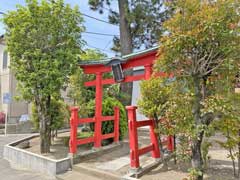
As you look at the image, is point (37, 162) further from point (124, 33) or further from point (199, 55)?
point (124, 33)

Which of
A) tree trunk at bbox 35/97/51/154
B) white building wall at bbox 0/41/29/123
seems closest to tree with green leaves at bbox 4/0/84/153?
tree trunk at bbox 35/97/51/154

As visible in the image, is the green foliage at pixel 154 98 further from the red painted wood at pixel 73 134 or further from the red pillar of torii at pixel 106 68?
the red painted wood at pixel 73 134

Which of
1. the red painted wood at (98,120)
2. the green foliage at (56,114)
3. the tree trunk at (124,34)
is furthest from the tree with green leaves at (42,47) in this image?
the tree trunk at (124,34)

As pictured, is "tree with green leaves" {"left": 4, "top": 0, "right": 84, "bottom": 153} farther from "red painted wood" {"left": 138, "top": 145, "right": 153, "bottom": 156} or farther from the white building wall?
the white building wall

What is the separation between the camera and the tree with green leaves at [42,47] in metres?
6.55

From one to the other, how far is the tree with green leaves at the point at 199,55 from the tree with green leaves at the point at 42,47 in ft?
11.4

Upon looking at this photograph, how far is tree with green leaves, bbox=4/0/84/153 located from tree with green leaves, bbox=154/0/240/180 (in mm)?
3474

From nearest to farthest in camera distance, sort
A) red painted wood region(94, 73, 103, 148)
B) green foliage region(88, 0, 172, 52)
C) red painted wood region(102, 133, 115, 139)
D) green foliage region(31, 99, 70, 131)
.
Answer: red painted wood region(94, 73, 103, 148), red painted wood region(102, 133, 115, 139), green foliage region(31, 99, 70, 131), green foliage region(88, 0, 172, 52)

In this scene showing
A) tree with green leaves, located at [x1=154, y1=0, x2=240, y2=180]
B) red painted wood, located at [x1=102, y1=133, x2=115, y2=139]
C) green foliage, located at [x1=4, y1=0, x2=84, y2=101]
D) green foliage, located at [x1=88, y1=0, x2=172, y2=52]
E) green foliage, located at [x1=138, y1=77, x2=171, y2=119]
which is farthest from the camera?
green foliage, located at [x1=88, y1=0, x2=172, y2=52]

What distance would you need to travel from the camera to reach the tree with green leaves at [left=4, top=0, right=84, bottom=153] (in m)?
6.55

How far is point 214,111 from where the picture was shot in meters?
3.65

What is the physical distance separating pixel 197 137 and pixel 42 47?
5031 mm

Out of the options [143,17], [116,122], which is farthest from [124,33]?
[116,122]

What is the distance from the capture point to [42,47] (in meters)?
6.84
